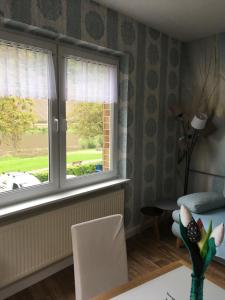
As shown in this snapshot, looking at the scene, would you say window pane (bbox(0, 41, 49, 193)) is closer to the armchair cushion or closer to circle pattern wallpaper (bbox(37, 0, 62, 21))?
circle pattern wallpaper (bbox(37, 0, 62, 21))

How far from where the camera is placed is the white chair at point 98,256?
4.09 feet

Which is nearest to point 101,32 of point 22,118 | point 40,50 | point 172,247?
point 40,50

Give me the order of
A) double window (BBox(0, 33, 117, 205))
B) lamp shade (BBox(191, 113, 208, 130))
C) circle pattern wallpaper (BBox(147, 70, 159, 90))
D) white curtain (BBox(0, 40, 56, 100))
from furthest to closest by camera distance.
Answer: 1. circle pattern wallpaper (BBox(147, 70, 159, 90))
2. lamp shade (BBox(191, 113, 208, 130))
3. double window (BBox(0, 33, 117, 205))
4. white curtain (BBox(0, 40, 56, 100))

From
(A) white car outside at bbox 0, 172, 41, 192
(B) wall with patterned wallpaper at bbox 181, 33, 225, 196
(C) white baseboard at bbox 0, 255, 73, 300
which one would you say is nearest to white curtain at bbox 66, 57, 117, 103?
(A) white car outside at bbox 0, 172, 41, 192

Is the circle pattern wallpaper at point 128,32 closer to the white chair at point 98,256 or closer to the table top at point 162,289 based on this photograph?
the white chair at point 98,256

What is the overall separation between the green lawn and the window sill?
0.30 metres

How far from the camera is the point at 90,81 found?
2564mm

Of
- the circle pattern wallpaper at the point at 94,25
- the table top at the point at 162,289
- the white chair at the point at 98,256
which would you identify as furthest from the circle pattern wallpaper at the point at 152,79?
the table top at the point at 162,289

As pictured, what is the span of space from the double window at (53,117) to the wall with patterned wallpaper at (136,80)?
160 mm

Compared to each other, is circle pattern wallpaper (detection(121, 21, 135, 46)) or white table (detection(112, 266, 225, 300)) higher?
circle pattern wallpaper (detection(121, 21, 135, 46))

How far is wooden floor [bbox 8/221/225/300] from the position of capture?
2.05 m

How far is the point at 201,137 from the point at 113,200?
1529 millimetres

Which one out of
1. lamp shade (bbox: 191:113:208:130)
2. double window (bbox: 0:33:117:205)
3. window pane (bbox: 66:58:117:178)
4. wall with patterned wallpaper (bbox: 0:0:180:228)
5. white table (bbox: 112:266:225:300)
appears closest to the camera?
white table (bbox: 112:266:225:300)

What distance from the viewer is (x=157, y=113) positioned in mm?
3230
